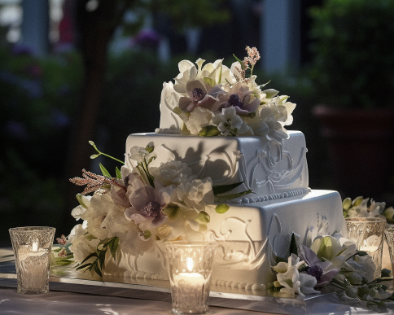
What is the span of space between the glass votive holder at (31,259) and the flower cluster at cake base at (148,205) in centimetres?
16

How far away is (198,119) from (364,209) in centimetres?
79

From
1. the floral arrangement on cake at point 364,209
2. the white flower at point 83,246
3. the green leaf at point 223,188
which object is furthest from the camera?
the floral arrangement on cake at point 364,209

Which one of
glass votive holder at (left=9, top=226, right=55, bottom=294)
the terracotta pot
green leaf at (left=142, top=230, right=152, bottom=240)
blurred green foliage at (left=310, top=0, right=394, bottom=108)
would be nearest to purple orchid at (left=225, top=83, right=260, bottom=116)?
green leaf at (left=142, top=230, right=152, bottom=240)

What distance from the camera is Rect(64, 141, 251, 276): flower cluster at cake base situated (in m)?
2.01

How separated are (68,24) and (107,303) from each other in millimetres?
8249

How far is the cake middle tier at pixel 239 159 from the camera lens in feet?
7.13

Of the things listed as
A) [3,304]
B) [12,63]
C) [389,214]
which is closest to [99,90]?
[12,63]

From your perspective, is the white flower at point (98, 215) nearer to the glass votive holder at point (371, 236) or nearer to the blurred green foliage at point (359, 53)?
the glass votive holder at point (371, 236)

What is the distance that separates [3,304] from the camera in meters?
1.99

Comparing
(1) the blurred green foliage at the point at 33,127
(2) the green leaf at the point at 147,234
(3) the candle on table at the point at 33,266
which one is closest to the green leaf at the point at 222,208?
(2) the green leaf at the point at 147,234

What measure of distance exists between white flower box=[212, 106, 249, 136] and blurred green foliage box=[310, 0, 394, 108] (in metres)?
4.84

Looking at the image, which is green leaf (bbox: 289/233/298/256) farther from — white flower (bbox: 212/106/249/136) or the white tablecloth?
white flower (bbox: 212/106/249/136)

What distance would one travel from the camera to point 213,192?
6.86 ft

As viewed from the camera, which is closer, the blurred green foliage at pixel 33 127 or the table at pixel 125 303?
the table at pixel 125 303
